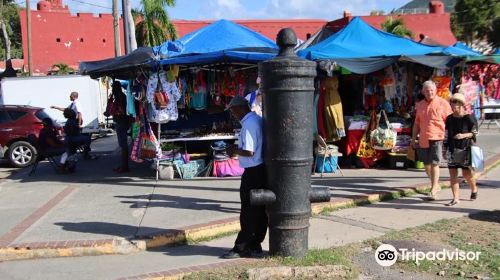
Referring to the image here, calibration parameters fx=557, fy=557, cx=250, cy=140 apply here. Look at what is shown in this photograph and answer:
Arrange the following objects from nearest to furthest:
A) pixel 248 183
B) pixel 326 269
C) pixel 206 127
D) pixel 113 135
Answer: pixel 326 269, pixel 248 183, pixel 206 127, pixel 113 135

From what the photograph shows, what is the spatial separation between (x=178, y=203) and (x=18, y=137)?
324 inches

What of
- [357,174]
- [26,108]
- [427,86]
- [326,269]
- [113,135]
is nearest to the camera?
[326,269]

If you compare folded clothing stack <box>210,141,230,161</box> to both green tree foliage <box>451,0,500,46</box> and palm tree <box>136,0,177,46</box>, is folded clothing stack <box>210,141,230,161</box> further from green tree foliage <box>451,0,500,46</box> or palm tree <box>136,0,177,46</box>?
green tree foliage <box>451,0,500,46</box>

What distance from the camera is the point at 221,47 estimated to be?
11461mm

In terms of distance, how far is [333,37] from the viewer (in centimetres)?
Answer: 1284

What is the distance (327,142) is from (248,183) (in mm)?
6216

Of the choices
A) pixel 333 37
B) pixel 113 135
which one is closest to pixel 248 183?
pixel 333 37

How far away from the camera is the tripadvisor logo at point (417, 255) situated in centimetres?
569

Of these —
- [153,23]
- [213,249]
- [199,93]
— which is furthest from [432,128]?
[153,23]

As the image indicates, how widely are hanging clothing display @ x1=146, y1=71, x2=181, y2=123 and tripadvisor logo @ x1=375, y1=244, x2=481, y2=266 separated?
6.26 metres

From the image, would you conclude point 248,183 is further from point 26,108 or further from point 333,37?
point 26,108

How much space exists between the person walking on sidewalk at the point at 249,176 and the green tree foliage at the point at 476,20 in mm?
39885

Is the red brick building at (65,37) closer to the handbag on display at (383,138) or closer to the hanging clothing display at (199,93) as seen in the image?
the hanging clothing display at (199,93)

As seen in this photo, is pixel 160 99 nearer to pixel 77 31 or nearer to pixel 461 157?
pixel 461 157
